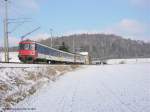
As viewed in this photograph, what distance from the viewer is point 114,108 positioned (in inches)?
457

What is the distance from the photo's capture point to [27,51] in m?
40.4

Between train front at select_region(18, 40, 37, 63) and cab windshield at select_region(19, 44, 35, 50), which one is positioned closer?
train front at select_region(18, 40, 37, 63)

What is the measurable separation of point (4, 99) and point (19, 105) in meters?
0.73

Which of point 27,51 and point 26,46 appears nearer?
point 27,51

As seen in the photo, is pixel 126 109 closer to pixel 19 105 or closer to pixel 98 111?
pixel 98 111

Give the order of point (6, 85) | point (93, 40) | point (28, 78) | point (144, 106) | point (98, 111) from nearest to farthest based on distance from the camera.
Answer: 1. point (98, 111)
2. point (144, 106)
3. point (6, 85)
4. point (28, 78)
5. point (93, 40)

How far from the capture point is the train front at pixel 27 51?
131 ft

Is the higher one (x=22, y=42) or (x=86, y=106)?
(x=22, y=42)

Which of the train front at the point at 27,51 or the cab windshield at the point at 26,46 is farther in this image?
the cab windshield at the point at 26,46

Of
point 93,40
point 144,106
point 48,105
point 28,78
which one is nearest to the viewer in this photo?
point 144,106

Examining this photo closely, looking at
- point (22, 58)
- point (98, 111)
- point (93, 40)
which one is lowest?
point (98, 111)

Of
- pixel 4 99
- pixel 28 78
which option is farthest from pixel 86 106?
pixel 28 78

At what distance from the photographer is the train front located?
39894 millimetres

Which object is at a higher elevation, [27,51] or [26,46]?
[26,46]
